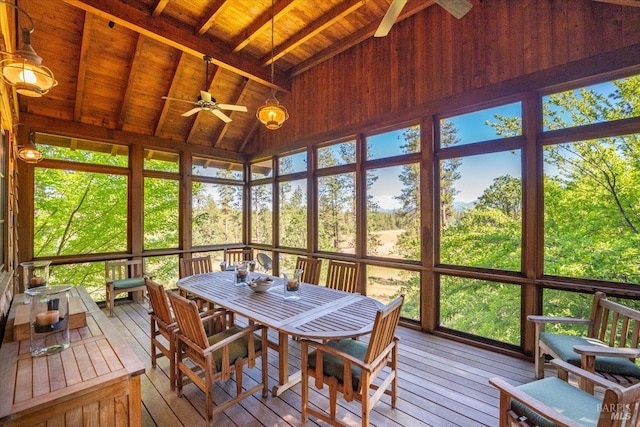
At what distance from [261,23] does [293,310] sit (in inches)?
167

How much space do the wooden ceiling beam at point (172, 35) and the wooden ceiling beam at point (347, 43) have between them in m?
0.65

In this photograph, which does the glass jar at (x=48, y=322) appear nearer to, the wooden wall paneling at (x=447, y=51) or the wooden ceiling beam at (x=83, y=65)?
the wooden ceiling beam at (x=83, y=65)

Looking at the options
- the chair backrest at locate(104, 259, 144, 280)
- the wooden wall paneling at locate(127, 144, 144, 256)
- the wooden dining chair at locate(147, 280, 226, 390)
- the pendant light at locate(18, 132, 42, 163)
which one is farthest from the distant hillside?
the pendant light at locate(18, 132, 42, 163)

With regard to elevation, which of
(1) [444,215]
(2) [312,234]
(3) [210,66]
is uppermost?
(3) [210,66]

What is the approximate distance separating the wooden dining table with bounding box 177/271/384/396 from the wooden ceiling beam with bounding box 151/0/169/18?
375 centimetres

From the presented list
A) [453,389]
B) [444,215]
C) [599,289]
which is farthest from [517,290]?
[453,389]

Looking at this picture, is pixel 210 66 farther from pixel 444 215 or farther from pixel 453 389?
pixel 453 389

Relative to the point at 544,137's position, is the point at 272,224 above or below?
below

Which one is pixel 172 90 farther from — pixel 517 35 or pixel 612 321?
pixel 612 321

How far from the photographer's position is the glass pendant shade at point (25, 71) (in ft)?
5.89

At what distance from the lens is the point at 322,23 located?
4.22m

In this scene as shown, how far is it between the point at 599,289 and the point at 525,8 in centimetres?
326

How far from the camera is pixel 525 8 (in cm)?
322

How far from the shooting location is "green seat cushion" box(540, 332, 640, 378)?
7.20 feet
